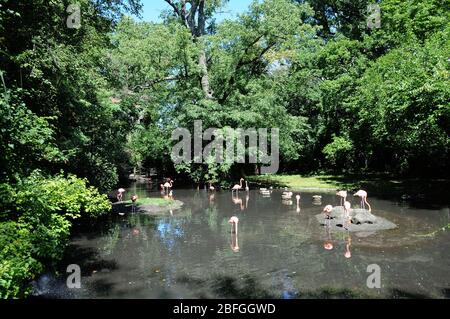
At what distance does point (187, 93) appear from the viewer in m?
30.1

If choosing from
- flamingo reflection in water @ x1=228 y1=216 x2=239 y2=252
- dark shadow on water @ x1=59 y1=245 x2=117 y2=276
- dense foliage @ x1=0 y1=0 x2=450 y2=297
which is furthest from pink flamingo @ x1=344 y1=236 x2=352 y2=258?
dense foliage @ x1=0 y1=0 x2=450 y2=297

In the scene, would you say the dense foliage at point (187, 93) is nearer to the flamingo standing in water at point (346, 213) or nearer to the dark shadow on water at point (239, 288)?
the dark shadow on water at point (239, 288)

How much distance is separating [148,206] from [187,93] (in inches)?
→ 436

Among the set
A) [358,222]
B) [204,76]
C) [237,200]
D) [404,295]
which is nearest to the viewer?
[404,295]

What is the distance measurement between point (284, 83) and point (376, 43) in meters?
8.47

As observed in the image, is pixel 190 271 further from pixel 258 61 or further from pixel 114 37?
pixel 114 37

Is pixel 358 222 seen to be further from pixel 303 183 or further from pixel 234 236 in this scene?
pixel 303 183

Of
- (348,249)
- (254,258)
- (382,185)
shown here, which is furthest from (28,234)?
(382,185)

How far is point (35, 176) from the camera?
34.7ft

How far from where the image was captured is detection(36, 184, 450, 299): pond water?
10094mm

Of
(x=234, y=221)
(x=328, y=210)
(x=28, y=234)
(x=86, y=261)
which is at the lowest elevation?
(x=86, y=261)

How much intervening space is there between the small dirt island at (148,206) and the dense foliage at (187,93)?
182 centimetres

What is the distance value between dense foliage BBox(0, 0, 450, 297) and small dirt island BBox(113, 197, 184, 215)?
1.82m

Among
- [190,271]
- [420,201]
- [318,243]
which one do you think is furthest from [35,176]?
[420,201]
